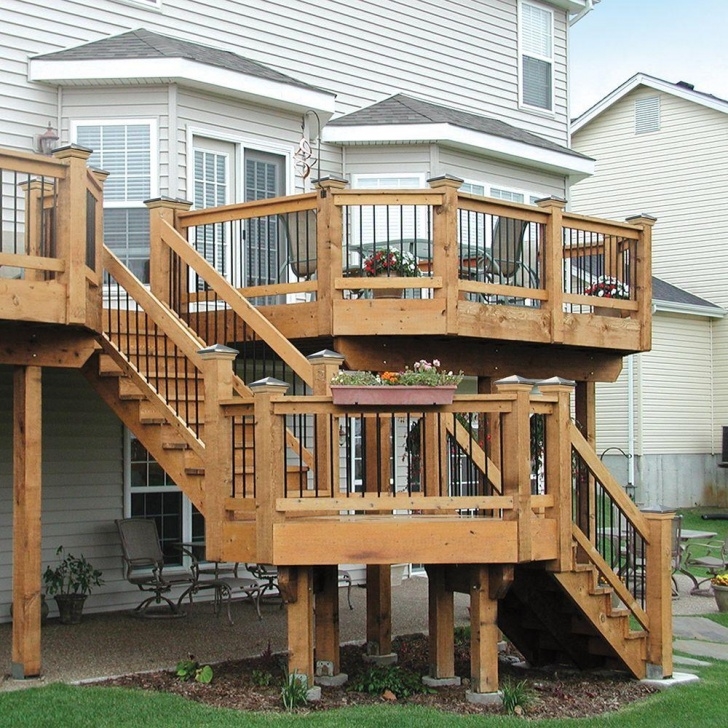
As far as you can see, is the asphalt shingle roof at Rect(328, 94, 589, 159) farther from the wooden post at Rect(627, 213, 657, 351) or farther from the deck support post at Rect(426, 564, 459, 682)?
the deck support post at Rect(426, 564, 459, 682)

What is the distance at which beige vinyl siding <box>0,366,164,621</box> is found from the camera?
12336mm

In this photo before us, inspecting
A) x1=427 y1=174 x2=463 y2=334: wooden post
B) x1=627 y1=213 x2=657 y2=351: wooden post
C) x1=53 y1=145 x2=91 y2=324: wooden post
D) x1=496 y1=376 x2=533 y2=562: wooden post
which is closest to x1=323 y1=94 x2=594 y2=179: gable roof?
x1=627 y1=213 x2=657 y2=351: wooden post

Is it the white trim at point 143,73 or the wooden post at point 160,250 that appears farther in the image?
the white trim at point 143,73

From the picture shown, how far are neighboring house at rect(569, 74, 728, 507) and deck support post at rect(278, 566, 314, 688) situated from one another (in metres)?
16.6

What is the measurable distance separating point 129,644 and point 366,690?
2777mm

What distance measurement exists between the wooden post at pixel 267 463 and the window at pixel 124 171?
432 centimetres

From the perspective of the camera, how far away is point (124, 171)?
486 inches

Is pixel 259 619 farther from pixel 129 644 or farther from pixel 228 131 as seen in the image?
pixel 228 131

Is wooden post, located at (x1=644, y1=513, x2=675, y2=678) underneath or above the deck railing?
underneath

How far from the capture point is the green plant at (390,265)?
10.7 m

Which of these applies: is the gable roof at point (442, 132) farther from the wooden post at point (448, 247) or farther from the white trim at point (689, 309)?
the white trim at point (689, 309)

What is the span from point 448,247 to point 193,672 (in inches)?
169

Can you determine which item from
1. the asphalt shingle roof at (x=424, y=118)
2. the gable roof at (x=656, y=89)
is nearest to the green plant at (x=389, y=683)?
the asphalt shingle roof at (x=424, y=118)

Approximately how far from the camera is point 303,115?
539 inches
